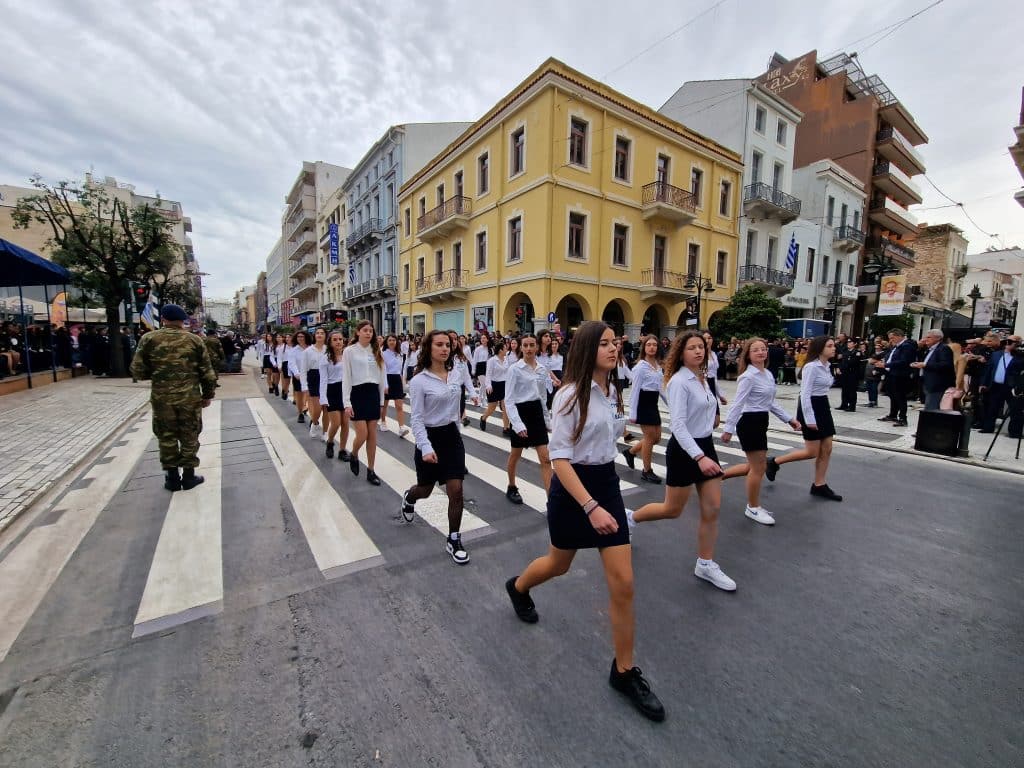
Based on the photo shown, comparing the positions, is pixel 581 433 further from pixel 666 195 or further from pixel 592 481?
pixel 666 195

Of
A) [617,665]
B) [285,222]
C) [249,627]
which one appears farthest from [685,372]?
[285,222]

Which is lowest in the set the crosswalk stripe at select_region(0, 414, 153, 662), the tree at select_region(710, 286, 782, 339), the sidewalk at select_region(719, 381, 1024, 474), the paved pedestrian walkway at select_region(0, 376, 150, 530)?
the crosswalk stripe at select_region(0, 414, 153, 662)

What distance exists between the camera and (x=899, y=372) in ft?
31.5

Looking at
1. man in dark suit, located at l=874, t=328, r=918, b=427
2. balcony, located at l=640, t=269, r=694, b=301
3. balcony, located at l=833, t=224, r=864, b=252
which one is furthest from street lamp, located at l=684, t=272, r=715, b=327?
balcony, located at l=833, t=224, r=864, b=252

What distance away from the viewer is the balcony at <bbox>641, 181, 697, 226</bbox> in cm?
2055

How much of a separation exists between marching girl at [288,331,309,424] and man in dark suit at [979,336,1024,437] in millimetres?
12548

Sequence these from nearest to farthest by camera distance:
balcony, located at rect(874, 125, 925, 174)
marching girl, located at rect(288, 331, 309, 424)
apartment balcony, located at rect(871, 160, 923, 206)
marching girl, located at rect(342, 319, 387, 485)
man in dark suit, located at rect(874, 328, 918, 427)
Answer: marching girl, located at rect(342, 319, 387, 485) < marching girl, located at rect(288, 331, 309, 424) < man in dark suit, located at rect(874, 328, 918, 427) < balcony, located at rect(874, 125, 925, 174) < apartment balcony, located at rect(871, 160, 923, 206)

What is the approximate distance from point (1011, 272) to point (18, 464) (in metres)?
90.0

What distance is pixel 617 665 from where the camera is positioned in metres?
2.21

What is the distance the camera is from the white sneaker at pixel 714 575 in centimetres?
316

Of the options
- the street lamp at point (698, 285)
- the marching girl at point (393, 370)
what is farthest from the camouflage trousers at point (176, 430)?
the street lamp at point (698, 285)

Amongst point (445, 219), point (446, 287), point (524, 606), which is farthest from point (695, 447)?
point (445, 219)

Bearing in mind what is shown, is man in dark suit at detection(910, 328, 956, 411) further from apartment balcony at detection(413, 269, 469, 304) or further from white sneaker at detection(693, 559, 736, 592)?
apartment balcony at detection(413, 269, 469, 304)

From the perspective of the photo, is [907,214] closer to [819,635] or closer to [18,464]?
[819,635]
